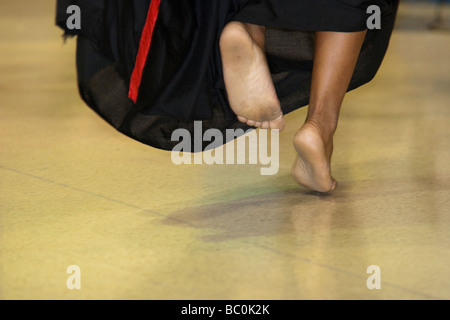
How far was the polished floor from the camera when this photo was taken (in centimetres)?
108

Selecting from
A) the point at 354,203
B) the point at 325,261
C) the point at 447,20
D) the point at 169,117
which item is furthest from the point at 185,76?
the point at 447,20

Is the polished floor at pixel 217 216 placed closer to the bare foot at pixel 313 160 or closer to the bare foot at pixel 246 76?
the bare foot at pixel 313 160

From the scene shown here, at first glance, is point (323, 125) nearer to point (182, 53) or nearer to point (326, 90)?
point (326, 90)

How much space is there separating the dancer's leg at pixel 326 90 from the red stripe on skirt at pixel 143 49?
31 centimetres

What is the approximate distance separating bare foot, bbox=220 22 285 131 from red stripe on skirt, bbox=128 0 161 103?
0.14 metres

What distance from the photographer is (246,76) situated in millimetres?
1426

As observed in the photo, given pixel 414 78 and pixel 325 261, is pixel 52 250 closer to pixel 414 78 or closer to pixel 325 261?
pixel 325 261

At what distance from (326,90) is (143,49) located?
0.36m

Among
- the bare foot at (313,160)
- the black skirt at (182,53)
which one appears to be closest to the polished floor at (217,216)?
the bare foot at (313,160)

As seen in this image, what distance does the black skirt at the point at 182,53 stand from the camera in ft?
4.66

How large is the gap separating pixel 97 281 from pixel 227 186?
57cm

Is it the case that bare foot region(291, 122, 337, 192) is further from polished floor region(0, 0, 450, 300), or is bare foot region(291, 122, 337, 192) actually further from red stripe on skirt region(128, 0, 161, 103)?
red stripe on skirt region(128, 0, 161, 103)

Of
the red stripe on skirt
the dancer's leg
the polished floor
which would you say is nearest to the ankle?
the dancer's leg
